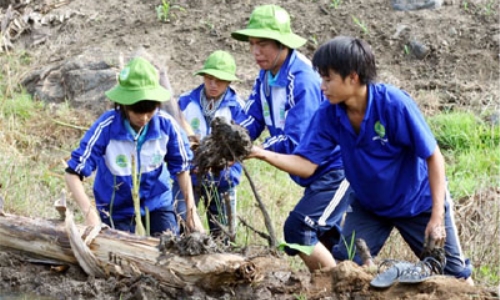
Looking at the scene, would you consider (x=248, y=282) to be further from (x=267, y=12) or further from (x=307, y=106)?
(x=267, y=12)

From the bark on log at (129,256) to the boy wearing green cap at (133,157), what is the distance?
24cm

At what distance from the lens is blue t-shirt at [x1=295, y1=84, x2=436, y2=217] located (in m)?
5.22

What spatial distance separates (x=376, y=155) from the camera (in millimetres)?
5426

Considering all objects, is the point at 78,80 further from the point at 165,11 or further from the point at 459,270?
the point at 459,270

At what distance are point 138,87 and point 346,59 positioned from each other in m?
1.43

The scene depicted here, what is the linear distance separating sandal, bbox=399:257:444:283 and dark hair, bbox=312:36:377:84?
102cm

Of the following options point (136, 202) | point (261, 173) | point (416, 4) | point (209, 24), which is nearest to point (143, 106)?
point (136, 202)

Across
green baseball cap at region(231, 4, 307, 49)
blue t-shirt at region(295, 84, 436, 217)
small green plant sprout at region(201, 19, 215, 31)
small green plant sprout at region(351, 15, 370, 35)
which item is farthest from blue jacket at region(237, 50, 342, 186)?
small green plant sprout at region(201, 19, 215, 31)

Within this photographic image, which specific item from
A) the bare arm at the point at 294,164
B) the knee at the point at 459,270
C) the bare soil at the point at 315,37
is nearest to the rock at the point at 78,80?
the bare soil at the point at 315,37

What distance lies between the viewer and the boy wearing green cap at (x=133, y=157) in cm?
601

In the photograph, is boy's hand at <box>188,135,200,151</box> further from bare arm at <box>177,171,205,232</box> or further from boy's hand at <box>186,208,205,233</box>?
boy's hand at <box>186,208,205,233</box>

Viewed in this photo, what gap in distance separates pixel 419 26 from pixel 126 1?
3950 millimetres

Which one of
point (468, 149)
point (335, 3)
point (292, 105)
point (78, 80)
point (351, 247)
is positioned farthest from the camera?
point (335, 3)

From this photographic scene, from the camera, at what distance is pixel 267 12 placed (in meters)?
6.46
